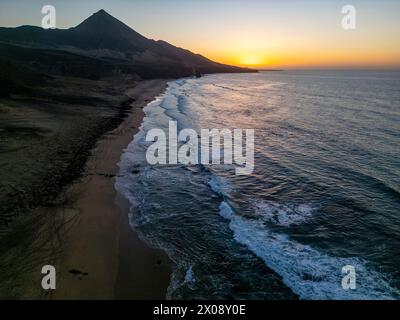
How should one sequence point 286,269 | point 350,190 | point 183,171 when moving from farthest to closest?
point 183,171, point 350,190, point 286,269

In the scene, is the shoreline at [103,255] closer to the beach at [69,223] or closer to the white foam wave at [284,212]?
the beach at [69,223]

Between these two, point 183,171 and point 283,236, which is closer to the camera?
point 283,236

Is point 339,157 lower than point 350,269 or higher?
higher

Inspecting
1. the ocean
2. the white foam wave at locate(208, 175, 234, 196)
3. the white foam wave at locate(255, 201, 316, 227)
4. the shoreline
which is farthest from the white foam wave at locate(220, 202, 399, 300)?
the white foam wave at locate(208, 175, 234, 196)

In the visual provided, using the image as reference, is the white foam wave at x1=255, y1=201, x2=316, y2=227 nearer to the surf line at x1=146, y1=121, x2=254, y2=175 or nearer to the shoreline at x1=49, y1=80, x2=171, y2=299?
the surf line at x1=146, y1=121, x2=254, y2=175

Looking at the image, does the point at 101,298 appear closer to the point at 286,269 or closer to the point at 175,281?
the point at 175,281
